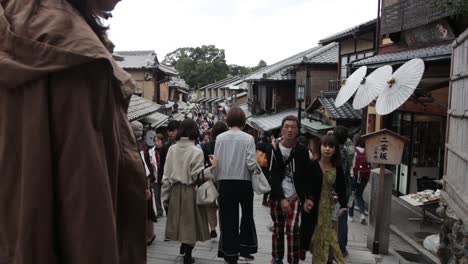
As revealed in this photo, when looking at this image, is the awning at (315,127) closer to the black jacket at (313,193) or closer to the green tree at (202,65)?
the black jacket at (313,193)

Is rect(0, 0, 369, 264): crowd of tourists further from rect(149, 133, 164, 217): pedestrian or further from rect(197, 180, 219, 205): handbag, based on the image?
rect(149, 133, 164, 217): pedestrian

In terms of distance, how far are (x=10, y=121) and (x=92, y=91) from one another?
249 millimetres

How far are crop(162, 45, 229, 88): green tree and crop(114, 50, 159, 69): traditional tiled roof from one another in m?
32.7

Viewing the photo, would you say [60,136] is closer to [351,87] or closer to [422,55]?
[351,87]

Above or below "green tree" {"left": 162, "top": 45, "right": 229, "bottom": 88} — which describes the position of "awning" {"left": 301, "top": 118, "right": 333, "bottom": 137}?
below

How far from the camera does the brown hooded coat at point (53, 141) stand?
3.34 feet

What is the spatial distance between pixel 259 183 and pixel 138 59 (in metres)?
29.9

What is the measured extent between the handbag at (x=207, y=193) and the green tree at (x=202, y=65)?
62.7 metres

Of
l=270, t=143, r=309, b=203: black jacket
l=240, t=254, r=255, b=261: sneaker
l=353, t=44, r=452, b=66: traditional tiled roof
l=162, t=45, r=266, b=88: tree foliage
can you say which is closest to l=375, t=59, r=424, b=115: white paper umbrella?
l=353, t=44, r=452, b=66: traditional tiled roof

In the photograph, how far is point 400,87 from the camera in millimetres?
6934

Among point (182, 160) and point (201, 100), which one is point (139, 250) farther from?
point (201, 100)

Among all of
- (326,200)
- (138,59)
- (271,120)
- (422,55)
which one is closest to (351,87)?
(422,55)

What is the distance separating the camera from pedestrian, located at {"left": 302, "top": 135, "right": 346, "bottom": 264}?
479 centimetres

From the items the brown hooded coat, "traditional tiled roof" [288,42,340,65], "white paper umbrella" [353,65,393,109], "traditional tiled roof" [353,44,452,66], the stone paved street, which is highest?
"traditional tiled roof" [288,42,340,65]
